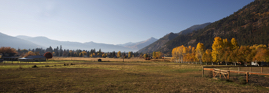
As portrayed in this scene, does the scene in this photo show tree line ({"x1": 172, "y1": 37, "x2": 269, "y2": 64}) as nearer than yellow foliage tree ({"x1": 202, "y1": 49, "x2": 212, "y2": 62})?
Yes

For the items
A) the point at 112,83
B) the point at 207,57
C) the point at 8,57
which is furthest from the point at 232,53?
the point at 8,57

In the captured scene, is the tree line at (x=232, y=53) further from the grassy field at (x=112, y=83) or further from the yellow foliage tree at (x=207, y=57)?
the grassy field at (x=112, y=83)

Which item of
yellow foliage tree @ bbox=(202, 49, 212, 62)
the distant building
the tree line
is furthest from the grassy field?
the distant building

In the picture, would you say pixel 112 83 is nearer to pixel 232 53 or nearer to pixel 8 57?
pixel 232 53

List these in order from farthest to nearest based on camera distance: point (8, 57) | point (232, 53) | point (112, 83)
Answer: point (8, 57) → point (232, 53) → point (112, 83)

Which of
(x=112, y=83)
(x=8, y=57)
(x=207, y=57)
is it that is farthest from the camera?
(x=8, y=57)

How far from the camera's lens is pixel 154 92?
14.3 meters

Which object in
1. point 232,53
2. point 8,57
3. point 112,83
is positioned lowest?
point 8,57

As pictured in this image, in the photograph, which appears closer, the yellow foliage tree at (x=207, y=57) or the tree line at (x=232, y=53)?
the tree line at (x=232, y=53)

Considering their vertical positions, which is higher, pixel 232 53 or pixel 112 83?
pixel 232 53

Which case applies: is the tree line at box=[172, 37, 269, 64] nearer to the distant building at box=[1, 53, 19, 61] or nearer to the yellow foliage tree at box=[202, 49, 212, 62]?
the yellow foliage tree at box=[202, 49, 212, 62]

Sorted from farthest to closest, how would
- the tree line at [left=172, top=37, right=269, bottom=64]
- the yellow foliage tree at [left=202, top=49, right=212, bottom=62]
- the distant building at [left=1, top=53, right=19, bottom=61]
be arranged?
the distant building at [left=1, top=53, right=19, bottom=61]
the yellow foliage tree at [left=202, top=49, right=212, bottom=62]
the tree line at [left=172, top=37, right=269, bottom=64]

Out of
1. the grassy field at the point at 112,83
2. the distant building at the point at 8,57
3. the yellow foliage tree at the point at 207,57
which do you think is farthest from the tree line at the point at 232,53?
the distant building at the point at 8,57

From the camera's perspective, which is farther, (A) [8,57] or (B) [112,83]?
(A) [8,57]
